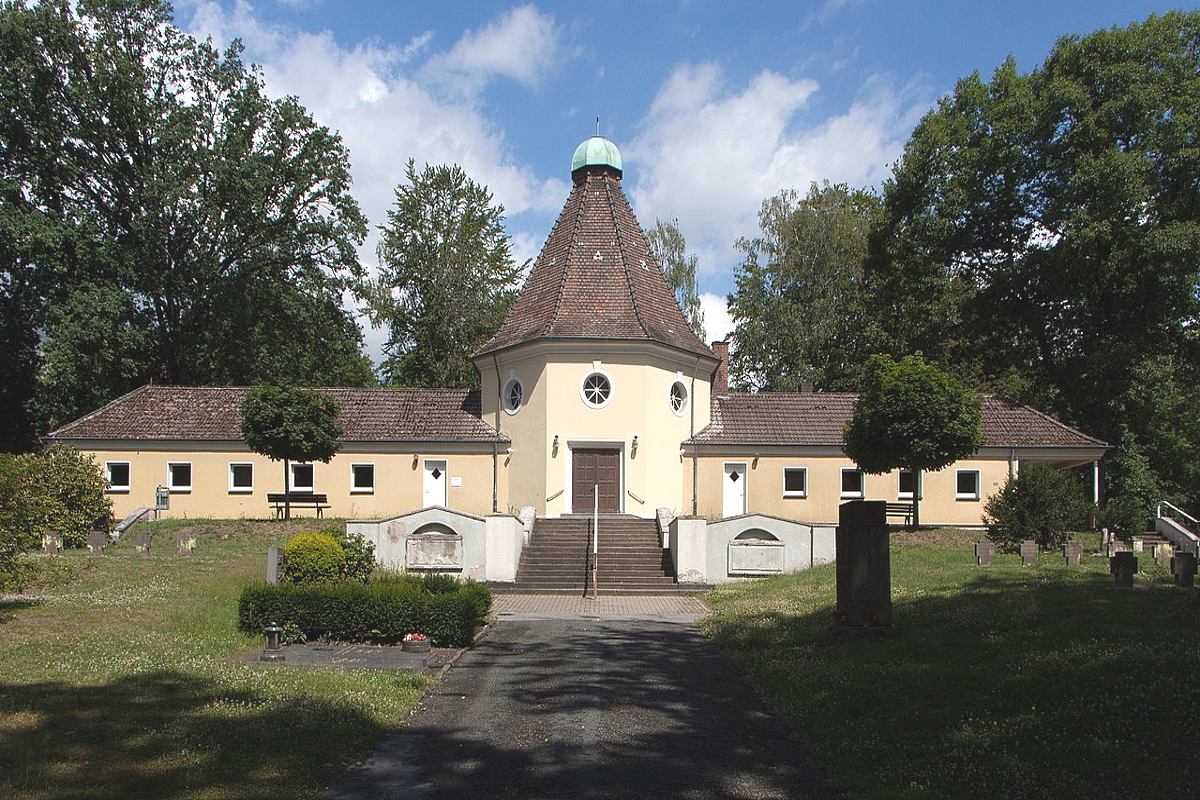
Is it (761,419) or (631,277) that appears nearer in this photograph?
(631,277)

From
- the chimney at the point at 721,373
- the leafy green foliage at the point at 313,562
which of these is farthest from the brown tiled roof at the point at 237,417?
the leafy green foliage at the point at 313,562

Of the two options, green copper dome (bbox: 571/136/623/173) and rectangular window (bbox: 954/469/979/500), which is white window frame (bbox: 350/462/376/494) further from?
rectangular window (bbox: 954/469/979/500)

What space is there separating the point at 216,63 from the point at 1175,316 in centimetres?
3853

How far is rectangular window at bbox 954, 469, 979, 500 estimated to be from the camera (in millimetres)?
31531

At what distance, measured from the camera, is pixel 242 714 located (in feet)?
27.9

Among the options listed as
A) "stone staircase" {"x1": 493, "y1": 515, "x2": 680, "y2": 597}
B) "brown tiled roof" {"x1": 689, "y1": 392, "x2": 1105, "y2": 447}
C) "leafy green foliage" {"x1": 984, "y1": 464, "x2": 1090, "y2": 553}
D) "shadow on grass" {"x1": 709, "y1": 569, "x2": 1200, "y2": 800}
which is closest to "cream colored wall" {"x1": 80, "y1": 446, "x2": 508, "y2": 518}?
"stone staircase" {"x1": 493, "y1": 515, "x2": 680, "y2": 597}

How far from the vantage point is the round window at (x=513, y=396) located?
28.9m

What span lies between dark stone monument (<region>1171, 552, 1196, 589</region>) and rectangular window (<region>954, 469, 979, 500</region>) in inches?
667

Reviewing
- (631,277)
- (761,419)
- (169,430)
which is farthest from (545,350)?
(169,430)

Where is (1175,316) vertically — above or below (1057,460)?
above

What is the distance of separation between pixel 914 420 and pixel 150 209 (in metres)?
30.2

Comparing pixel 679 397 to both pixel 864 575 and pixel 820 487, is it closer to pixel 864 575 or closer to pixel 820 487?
pixel 820 487

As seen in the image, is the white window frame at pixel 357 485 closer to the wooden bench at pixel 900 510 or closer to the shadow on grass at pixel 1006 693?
the wooden bench at pixel 900 510

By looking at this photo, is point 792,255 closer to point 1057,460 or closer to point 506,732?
point 1057,460
